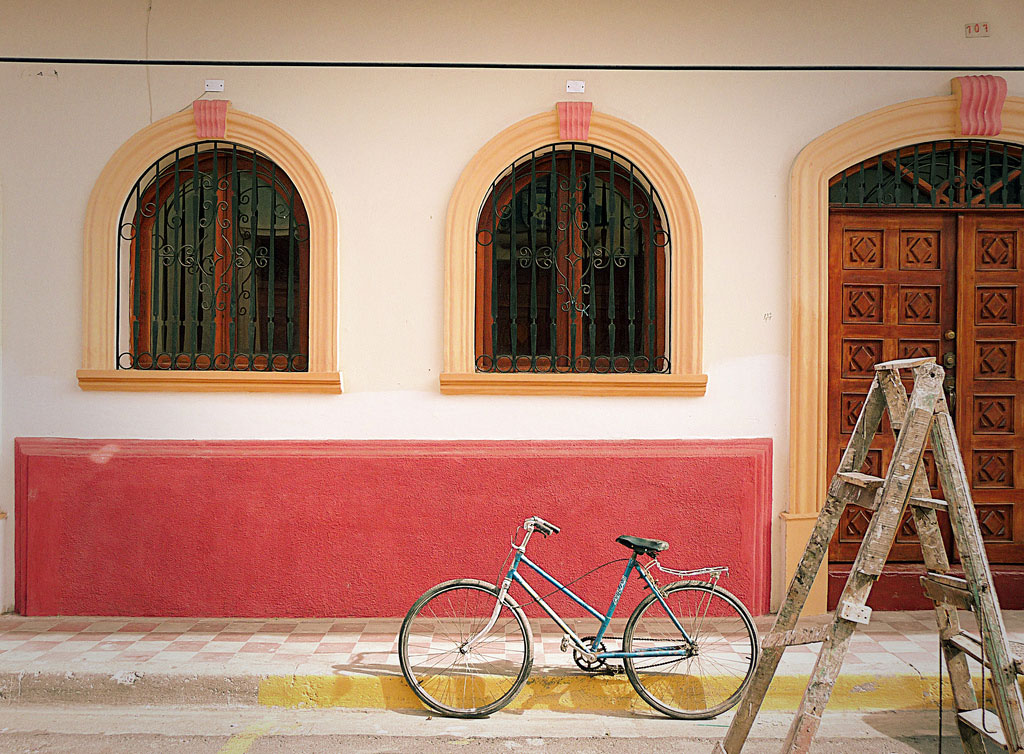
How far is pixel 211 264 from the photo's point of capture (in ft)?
19.8

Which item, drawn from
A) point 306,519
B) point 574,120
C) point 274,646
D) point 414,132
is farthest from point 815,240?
point 274,646

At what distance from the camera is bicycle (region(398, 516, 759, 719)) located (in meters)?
4.59

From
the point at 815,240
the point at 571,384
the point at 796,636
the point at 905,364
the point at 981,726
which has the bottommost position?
the point at 981,726

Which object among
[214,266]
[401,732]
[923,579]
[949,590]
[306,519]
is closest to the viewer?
[949,590]

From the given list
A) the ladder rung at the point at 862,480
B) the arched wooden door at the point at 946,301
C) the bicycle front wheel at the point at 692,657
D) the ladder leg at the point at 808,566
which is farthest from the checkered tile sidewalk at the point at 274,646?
the ladder rung at the point at 862,480

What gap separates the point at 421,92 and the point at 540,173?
984 millimetres

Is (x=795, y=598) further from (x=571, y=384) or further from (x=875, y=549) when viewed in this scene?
(x=571, y=384)

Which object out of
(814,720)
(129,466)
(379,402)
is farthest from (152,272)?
(814,720)

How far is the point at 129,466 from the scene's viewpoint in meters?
5.84

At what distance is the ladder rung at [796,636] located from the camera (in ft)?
11.2

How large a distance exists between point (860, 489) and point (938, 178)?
11.6 feet

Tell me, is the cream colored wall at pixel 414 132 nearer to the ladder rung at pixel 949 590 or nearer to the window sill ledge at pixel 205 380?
the window sill ledge at pixel 205 380

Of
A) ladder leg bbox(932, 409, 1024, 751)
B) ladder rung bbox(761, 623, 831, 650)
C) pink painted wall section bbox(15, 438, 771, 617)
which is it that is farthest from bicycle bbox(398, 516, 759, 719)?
ladder leg bbox(932, 409, 1024, 751)

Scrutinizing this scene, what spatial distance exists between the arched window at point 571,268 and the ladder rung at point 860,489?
261 cm
